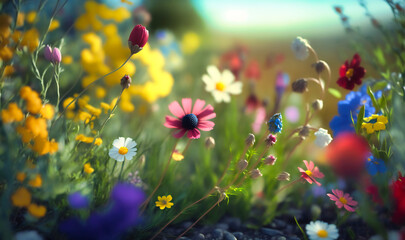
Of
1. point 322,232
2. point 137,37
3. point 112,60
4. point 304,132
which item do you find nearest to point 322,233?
point 322,232

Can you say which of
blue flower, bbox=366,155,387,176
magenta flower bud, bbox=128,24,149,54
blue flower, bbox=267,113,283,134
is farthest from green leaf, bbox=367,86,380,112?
magenta flower bud, bbox=128,24,149,54

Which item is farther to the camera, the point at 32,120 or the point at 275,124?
the point at 275,124

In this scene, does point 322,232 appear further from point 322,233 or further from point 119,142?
point 119,142

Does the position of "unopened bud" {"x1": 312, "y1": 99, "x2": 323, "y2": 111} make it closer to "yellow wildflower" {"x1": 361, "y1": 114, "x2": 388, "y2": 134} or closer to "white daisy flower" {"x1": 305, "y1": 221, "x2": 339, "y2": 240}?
"yellow wildflower" {"x1": 361, "y1": 114, "x2": 388, "y2": 134}

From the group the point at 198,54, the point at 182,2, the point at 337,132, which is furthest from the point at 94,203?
the point at 182,2

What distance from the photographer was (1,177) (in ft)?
2.17

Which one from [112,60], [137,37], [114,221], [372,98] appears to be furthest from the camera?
[112,60]

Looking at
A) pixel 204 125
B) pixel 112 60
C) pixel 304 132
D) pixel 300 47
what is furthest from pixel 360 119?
pixel 112 60

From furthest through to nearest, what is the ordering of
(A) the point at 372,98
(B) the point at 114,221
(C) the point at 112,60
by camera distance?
1. (C) the point at 112,60
2. (A) the point at 372,98
3. (B) the point at 114,221

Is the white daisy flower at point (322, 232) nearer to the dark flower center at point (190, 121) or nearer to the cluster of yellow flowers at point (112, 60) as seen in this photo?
the dark flower center at point (190, 121)

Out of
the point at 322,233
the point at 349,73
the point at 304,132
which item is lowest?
the point at 322,233

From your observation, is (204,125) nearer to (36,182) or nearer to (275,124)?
(275,124)

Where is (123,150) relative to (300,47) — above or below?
below

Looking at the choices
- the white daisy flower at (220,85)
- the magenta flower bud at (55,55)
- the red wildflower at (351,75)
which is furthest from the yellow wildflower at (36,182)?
the red wildflower at (351,75)
